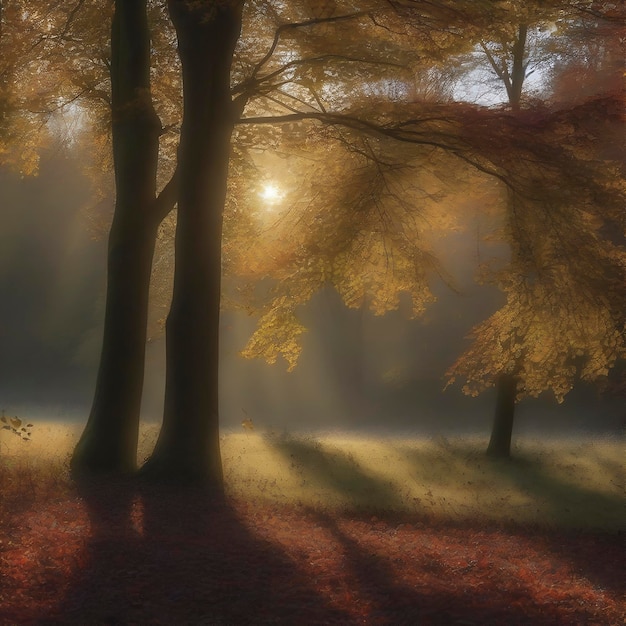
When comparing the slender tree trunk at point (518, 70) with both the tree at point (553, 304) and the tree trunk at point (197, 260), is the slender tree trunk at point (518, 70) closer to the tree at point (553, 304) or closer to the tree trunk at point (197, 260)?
the tree at point (553, 304)

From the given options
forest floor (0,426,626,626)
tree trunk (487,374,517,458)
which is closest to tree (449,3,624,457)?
forest floor (0,426,626,626)

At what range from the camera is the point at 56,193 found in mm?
47469

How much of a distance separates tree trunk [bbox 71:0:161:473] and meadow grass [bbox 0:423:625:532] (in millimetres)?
961

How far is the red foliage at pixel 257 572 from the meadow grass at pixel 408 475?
188 centimetres

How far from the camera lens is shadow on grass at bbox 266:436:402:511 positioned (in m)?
13.3

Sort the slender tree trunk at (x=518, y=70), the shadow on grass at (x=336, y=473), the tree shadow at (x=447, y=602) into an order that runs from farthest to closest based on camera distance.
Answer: the slender tree trunk at (x=518, y=70)
the shadow on grass at (x=336, y=473)
the tree shadow at (x=447, y=602)

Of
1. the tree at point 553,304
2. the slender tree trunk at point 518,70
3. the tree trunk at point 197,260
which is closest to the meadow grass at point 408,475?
the tree trunk at point 197,260

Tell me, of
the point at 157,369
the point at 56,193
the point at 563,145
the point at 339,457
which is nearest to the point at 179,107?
the point at 563,145

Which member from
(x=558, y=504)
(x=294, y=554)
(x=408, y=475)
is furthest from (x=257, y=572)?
(x=408, y=475)

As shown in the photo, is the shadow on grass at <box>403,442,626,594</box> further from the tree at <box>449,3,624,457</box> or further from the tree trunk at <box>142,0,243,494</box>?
the tree trunk at <box>142,0,243,494</box>

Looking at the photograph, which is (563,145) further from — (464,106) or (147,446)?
(147,446)

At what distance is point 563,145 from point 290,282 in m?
4.37

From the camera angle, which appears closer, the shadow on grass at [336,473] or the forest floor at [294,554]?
the forest floor at [294,554]

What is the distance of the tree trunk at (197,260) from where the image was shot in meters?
10.4
